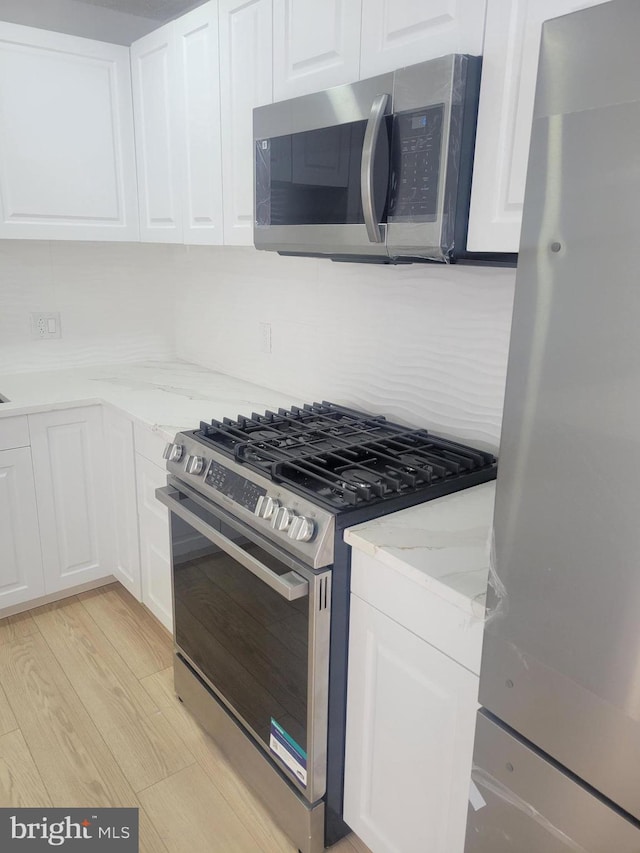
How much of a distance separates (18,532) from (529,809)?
2.06 meters

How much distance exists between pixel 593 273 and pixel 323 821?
143 centimetres

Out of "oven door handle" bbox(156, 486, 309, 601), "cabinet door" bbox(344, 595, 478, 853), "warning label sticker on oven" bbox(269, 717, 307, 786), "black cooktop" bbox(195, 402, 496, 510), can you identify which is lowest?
"warning label sticker on oven" bbox(269, 717, 307, 786)

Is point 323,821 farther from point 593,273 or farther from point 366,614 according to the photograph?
point 593,273

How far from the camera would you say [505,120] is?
1201 mm

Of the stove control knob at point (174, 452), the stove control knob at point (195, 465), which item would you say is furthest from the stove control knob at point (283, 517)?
the stove control knob at point (174, 452)

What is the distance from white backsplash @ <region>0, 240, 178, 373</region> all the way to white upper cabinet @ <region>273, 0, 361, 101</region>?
1422 millimetres

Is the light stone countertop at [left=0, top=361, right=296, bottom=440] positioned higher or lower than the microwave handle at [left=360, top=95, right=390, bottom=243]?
lower

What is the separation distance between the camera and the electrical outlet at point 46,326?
9.13 feet

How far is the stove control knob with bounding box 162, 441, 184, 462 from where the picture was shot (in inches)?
71.1

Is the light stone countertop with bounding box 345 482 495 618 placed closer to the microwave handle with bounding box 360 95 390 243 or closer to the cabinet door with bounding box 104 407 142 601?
the microwave handle with bounding box 360 95 390 243

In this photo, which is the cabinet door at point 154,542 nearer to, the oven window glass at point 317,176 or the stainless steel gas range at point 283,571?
the stainless steel gas range at point 283,571

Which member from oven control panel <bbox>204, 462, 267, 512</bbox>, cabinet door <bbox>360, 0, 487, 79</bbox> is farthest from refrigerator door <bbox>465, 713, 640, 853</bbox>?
cabinet door <bbox>360, 0, 487, 79</bbox>

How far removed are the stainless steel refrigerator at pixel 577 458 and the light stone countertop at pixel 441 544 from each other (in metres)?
0.19

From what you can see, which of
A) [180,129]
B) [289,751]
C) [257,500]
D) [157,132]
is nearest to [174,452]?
[257,500]
